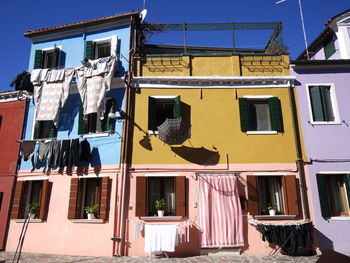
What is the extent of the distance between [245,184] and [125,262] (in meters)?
5.08

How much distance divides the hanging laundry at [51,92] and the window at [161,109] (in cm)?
370

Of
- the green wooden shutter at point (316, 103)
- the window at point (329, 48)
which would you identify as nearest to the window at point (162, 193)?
the green wooden shutter at point (316, 103)

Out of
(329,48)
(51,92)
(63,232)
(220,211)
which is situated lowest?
(63,232)

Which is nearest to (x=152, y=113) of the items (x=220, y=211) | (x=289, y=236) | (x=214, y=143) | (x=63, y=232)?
(x=214, y=143)

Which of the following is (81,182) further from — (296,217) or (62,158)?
(296,217)

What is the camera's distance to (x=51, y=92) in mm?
12172

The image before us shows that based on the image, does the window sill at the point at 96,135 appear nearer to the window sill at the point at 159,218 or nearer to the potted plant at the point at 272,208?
the window sill at the point at 159,218

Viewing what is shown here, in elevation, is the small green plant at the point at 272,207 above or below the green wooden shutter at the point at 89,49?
below

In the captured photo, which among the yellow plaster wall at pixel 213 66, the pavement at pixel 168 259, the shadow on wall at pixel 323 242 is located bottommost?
the pavement at pixel 168 259

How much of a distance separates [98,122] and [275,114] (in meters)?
7.26

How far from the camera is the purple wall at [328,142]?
10.1 meters

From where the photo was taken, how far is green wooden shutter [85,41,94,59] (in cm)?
1259

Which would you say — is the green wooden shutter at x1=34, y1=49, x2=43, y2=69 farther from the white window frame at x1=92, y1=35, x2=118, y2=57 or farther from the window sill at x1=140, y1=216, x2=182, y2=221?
the window sill at x1=140, y1=216, x2=182, y2=221

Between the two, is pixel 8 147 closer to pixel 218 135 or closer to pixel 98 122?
pixel 98 122
